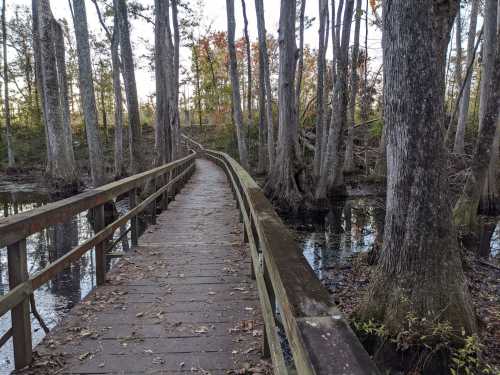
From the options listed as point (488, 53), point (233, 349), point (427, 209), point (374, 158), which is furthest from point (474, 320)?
point (374, 158)

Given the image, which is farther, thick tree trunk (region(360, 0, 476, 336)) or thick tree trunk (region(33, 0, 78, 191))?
thick tree trunk (region(33, 0, 78, 191))

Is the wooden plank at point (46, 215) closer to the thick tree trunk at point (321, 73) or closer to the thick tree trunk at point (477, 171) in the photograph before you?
the thick tree trunk at point (477, 171)

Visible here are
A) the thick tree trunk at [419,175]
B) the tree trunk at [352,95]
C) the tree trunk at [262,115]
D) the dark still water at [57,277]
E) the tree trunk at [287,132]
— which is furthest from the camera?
the tree trunk at [262,115]

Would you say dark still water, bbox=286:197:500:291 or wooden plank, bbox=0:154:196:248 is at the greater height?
wooden plank, bbox=0:154:196:248

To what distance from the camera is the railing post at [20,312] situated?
8.04 ft

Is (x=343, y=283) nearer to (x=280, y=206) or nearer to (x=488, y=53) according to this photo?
(x=280, y=206)

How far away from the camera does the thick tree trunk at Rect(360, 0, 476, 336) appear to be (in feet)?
11.7

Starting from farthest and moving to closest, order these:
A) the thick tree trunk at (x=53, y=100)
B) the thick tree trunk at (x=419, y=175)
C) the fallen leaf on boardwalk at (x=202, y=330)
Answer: the thick tree trunk at (x=53, y=100), the thick tree trunk at (x=419, y=175), the fallen leaf on boardwalk at (x=202, y=330)

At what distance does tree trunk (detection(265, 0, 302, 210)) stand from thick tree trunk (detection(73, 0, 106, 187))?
19.6ft

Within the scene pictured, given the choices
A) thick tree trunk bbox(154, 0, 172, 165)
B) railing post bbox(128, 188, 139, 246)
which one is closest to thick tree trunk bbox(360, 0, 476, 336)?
→ railing post bbox(128, 188, 139, 246)

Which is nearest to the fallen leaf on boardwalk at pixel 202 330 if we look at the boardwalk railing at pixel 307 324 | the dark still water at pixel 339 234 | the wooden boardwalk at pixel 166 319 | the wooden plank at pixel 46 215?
the wooden boardwalk at pixel 166 319

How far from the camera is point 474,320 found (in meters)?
3.90

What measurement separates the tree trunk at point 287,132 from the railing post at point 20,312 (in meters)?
10.8

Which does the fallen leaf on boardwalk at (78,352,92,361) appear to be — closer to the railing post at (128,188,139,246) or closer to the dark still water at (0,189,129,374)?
the dark still water at (0,189,129,374)
